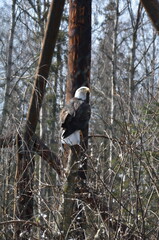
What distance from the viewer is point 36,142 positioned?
615 cm

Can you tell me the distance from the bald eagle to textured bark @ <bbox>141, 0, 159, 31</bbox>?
1069 millimetres

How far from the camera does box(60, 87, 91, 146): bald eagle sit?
5.57 m

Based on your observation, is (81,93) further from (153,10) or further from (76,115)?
(153,10)

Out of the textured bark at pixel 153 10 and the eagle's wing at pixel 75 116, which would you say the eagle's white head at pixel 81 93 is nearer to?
the eagle's wing at pixel 75 116

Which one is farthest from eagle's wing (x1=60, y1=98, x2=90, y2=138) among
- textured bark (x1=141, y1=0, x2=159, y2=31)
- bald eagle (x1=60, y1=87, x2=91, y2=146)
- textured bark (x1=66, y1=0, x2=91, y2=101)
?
textured bark (x1=141, y1=0, x2=159, y2=31)

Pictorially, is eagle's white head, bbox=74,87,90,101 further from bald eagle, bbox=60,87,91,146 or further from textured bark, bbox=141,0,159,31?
textured bark, bbox=141,0,159,31

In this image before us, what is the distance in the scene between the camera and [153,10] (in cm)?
524

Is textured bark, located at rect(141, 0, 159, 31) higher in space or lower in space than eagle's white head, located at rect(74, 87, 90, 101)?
higher

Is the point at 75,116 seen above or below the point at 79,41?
below

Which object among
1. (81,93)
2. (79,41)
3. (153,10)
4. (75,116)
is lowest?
(75,116)

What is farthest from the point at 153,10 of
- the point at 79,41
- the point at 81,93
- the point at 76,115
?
the point at 76,115

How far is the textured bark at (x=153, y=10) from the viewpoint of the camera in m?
5.21

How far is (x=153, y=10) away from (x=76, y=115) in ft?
4.64

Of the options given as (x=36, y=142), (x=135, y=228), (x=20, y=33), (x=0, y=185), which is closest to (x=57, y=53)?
(x=20, y=33)
